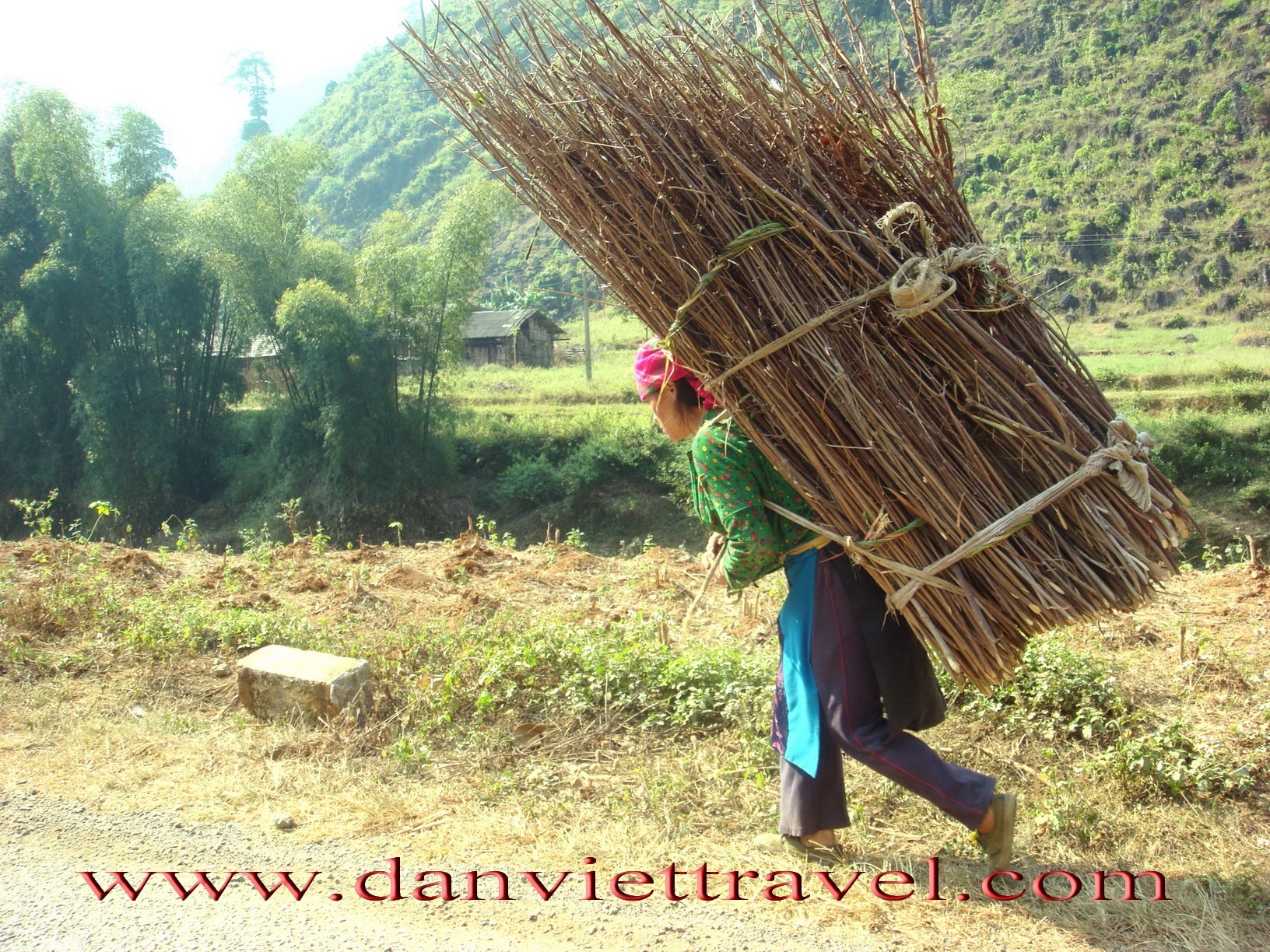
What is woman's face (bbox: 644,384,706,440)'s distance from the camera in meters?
2.39

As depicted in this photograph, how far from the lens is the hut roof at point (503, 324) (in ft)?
91.9

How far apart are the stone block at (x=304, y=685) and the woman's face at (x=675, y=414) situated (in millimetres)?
1631

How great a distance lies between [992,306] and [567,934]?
1.65 meters

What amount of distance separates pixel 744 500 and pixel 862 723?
0.56m

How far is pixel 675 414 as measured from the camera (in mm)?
2408

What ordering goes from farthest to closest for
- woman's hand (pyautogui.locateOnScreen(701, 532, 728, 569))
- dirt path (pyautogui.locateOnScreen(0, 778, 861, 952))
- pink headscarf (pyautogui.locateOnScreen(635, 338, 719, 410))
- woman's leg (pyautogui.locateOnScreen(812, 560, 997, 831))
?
1. woman's hand (pyautogui.locateOnScreen(701, 532, 728, 569))
2. pink headscarf (pyautogui.locateOnScreen(635, 338, 719, 410))
3. woman's leg (pyautogui.locateOnScreen(812, 560, 997, 831))
4. dirt path (pyautogui.locateOnScreen(0, 778, 861, 952))

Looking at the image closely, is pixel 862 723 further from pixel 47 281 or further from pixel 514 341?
pixel 514 341

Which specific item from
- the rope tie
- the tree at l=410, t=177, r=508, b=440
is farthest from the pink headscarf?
the tree at l=410, t=177, r=508, b=440

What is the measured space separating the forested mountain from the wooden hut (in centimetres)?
212

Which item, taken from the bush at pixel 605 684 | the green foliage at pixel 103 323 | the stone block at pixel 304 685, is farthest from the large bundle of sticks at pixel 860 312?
the green foliage at pixel 103 323

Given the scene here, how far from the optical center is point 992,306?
2145 mm

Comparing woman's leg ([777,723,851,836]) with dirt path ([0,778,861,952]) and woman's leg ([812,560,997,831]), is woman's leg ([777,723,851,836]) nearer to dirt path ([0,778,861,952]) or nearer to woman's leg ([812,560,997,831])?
woman's leg ([812,560,997,831])

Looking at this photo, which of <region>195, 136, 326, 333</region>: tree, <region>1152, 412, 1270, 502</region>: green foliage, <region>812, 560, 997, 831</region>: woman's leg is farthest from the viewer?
<region>195, 136, 326, 333</region>: tree

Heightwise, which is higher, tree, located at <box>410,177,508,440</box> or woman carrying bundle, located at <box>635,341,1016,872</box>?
tree, located at <box>410,177,508,440</box>
